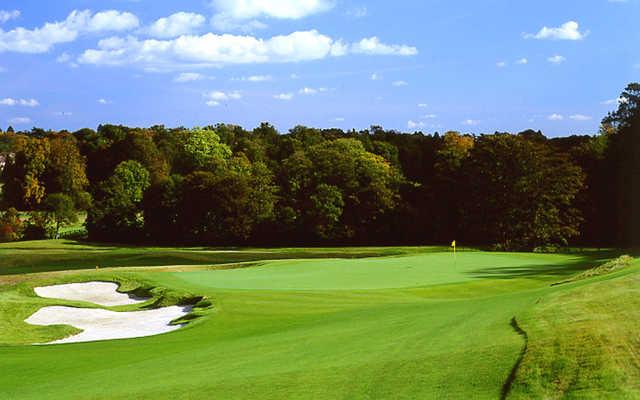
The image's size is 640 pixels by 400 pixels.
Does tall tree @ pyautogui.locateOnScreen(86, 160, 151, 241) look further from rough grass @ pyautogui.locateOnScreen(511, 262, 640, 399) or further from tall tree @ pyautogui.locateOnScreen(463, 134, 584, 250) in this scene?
rough grass @ pyautogui.locateOnScreen(511, 262, 640, 399)

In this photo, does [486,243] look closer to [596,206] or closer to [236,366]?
[596,206]

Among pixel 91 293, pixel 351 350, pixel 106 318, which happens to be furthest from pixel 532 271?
pixel 351 350

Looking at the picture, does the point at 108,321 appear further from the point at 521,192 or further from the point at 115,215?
the point at 115,215

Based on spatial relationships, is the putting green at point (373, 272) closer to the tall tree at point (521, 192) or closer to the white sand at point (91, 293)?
the white sand at point (91, 293)

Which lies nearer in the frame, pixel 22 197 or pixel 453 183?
pixel 453 183

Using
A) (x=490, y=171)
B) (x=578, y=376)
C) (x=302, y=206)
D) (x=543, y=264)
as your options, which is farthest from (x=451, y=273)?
(x=302, y=206)

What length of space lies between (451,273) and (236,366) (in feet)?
79.4

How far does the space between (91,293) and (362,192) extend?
158 feet

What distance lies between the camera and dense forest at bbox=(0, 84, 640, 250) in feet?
212

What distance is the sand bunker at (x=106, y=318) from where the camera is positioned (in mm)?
21250

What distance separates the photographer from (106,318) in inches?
969

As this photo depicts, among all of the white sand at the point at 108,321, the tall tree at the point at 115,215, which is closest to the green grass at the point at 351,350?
the white sand at the point at 108,321

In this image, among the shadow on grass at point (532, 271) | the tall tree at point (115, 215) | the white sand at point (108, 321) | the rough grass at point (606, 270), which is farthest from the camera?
the tall tree at point (115, 215)

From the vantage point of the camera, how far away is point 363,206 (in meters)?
76.4
